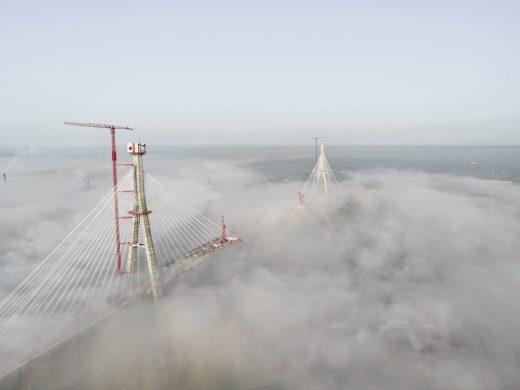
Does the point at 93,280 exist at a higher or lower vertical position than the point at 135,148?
lower

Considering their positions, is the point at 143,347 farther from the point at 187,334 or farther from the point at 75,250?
the point at 75,250

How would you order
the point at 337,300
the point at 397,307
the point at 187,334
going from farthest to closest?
the point at 337,300, the point at 397,307, the point at 187,334

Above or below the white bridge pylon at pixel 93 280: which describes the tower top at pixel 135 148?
above

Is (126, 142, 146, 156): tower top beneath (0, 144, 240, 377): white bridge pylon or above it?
above

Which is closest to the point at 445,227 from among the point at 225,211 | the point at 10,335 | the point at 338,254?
the point at 338,254

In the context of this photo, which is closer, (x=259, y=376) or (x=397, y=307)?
(x=259, y=376)

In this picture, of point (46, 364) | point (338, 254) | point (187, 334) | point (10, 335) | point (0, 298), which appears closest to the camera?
point (46, 364)

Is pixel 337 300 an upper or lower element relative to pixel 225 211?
lower

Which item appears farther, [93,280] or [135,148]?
[93,280]
